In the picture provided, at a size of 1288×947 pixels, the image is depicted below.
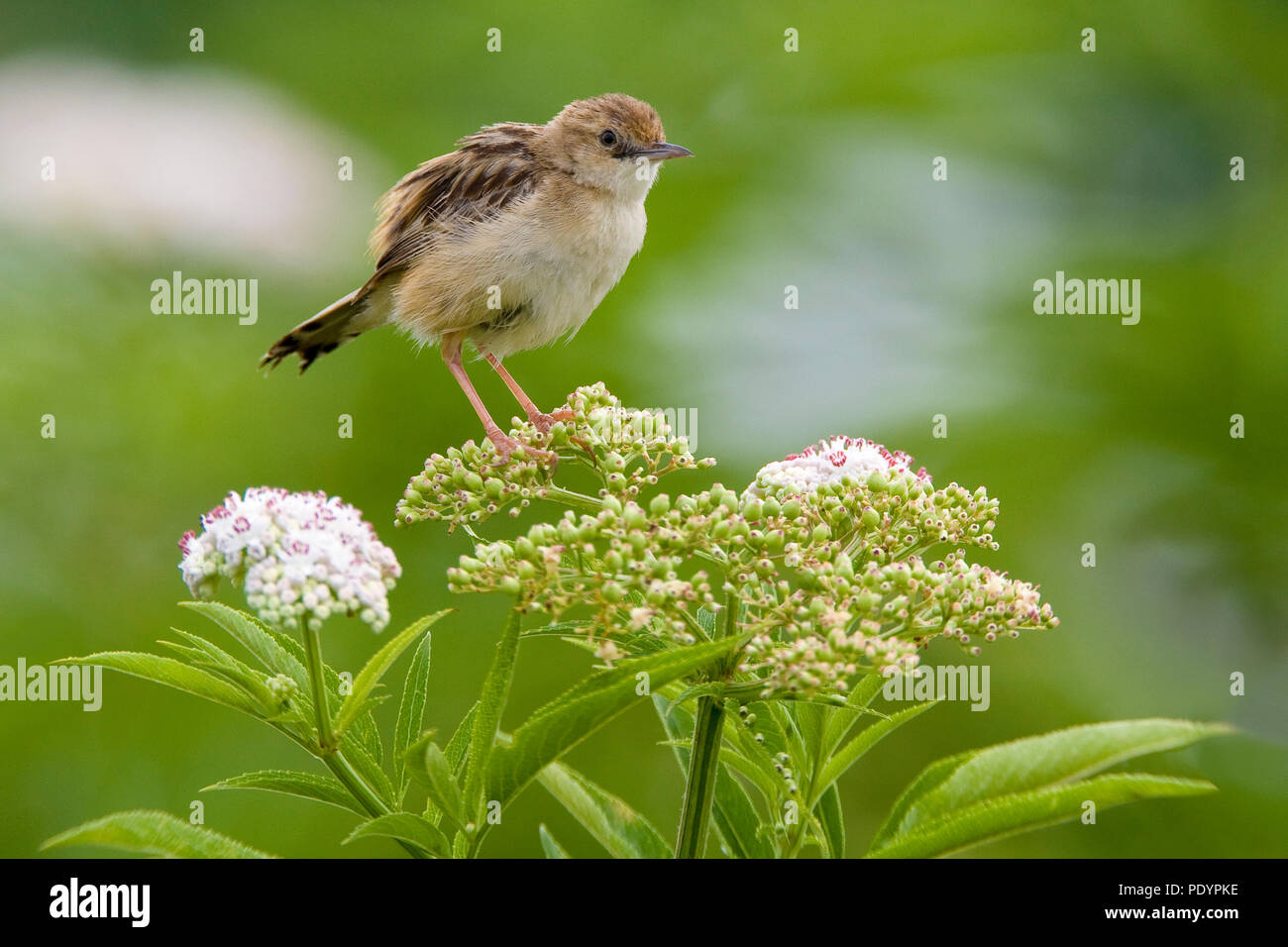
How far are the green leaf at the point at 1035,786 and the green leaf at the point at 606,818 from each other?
0.42 m

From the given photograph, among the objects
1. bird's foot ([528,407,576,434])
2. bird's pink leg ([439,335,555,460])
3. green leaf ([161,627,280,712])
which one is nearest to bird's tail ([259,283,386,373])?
bird's pink leg ([439,335,555,460])

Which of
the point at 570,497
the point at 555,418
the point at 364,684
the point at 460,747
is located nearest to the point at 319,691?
the point at 364,684

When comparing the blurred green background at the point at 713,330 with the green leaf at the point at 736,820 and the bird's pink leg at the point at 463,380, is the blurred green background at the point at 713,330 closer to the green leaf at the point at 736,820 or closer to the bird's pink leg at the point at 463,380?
the bird's pink leg at the point at 463,380

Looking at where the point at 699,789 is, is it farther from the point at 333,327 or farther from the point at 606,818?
the point at 333,327

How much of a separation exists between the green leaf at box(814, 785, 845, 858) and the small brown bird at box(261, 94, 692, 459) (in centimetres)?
194

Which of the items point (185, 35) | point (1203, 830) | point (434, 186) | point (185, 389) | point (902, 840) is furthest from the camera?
point (185, 35)

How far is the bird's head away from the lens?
171 inches

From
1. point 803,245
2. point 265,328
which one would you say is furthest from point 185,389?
point 803,245

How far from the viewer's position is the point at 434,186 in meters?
4.44

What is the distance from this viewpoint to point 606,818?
2.29m

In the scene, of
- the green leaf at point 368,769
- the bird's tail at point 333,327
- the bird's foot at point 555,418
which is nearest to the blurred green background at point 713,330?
the bird's tail at point 333,327

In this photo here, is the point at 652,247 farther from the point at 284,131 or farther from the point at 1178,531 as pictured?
the point at 1178,531

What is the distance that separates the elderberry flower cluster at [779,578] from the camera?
208 cm

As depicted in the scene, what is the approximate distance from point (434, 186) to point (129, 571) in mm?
2112
